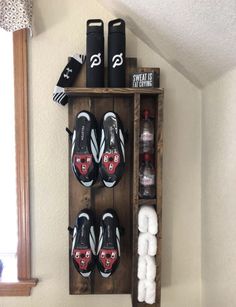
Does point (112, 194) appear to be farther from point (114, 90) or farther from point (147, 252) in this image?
point (114, 90)

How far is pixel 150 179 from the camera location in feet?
3.74

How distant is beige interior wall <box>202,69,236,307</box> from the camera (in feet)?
3.19

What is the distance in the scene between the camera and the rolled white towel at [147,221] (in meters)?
1.11

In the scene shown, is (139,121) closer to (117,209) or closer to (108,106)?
(108,106)

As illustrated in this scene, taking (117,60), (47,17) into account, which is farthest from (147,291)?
(47,17)

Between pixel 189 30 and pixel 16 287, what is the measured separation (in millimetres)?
1372

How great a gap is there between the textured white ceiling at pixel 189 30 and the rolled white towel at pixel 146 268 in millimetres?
825

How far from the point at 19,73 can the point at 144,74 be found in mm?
599

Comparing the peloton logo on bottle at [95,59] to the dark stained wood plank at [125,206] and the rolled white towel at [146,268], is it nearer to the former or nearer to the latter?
the dark stained wood plank at [125,206]

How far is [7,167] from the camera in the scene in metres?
1.35

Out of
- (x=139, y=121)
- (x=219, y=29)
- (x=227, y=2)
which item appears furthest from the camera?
(x=139, y=121)

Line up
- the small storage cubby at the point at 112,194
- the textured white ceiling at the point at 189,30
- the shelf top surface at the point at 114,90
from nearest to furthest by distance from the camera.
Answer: the textured white ceiling at the point at 189,30
the shelf top surface at the point at 114,90
the small storage cubby at the point at 112,194

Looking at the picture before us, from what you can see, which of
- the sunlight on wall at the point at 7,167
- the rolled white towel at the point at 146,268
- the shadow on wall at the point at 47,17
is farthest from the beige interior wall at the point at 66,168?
the rolled white towel at the point at 146,268

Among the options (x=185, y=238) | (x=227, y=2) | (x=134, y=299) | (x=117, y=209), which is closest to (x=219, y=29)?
(x=227, y=2)
